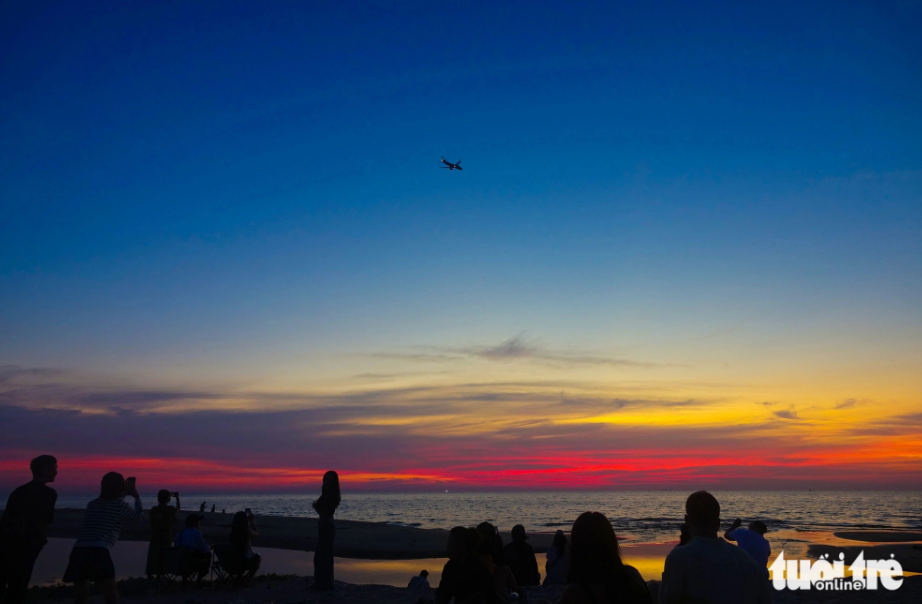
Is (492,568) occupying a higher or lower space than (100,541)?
lower

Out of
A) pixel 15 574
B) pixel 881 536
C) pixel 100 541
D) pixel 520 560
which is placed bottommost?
pixel 881 536

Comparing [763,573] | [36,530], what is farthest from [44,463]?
[763,573]

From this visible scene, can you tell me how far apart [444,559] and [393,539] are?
8145 millimetres

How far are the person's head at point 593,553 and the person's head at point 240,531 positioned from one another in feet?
30.5

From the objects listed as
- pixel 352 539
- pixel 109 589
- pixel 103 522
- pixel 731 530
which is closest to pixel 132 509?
pixel 103 522

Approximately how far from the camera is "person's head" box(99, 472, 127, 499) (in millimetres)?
7016

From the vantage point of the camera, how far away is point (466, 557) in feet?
20.0

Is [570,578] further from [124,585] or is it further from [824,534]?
[824,534]

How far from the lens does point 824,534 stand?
4134 cm

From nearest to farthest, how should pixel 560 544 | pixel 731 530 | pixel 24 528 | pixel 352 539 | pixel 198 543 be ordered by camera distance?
pixel 24 528 → pixel 198 543 → pixel 731 530 → pixel 560 544 → pixel 352 539

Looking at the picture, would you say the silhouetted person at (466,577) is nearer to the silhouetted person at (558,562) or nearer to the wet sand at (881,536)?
the silhouetted person at (558,562)

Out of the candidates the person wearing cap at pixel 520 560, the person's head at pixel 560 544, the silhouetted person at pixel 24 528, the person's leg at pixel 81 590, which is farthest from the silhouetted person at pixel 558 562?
the silhouetted person at pixel 24 528

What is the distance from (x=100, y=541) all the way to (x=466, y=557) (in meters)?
4.24

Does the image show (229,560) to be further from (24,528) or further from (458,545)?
(458,545)
